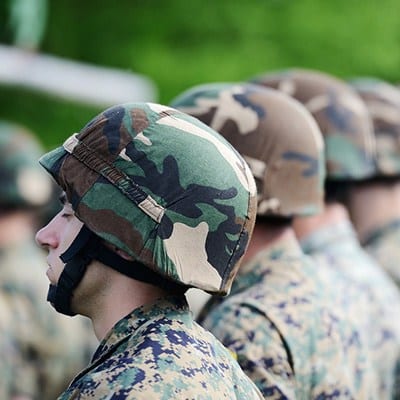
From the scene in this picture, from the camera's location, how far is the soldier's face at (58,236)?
3.81 metres

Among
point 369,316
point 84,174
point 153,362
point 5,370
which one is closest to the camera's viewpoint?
point 153,362

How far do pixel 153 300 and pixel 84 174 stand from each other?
391mm

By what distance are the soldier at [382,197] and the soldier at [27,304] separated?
1.89 meters

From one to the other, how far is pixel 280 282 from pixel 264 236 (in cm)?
27

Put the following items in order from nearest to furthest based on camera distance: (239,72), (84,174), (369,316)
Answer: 1. (84,174)
2. (369,316)
3. (239,72)

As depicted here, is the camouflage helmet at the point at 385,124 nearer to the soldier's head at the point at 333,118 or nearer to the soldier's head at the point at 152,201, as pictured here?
the soldier's head at the point at 333,118

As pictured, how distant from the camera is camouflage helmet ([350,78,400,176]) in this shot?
7738 mm

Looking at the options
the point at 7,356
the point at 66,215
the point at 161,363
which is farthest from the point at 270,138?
the point at 7,356

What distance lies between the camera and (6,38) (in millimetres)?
15922

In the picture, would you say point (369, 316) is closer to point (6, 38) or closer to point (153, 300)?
point (153, 300)

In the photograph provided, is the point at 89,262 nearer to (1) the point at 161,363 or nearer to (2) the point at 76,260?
(2) the point at 76,260

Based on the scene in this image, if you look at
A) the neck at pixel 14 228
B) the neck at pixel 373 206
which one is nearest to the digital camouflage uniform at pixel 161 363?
the neck at pixel 373 206

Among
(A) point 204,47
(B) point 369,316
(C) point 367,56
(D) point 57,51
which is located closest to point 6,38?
(D) point 57,51

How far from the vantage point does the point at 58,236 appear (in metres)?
3.85
